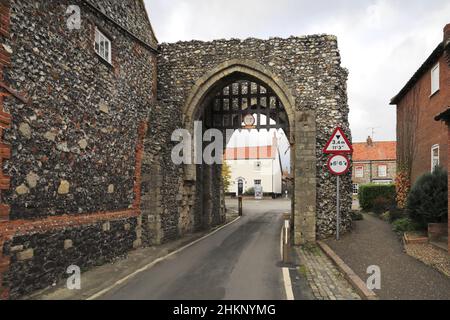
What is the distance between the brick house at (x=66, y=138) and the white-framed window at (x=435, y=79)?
41.4ft

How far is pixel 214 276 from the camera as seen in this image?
7.20 metres

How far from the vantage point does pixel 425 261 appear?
750cm

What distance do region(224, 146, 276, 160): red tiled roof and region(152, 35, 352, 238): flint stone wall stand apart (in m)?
37.2

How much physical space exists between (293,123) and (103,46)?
23.1 ft

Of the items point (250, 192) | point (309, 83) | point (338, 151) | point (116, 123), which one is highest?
point (309, 83)

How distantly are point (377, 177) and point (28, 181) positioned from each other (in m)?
44.8

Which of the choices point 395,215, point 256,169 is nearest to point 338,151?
point 395,215

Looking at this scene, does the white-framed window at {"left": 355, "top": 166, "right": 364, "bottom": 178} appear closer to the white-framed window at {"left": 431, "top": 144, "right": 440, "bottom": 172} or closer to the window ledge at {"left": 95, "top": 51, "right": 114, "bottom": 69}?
the white-framed window at {"left": 431, "top": 144, "right": 440, "bottom": 172}

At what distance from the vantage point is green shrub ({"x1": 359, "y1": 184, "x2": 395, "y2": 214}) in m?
17.0

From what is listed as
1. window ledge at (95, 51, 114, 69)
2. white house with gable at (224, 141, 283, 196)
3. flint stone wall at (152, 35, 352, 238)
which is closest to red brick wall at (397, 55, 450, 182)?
flint stone wall at (152, 35, 352, 238)

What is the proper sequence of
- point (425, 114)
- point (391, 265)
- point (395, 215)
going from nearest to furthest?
1. point (391, 265)
2. point (395, 215)
3. point (425, 114)

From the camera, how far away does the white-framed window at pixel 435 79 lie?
46.1 ft

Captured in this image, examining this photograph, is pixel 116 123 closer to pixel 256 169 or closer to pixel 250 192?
pixel 250 192
